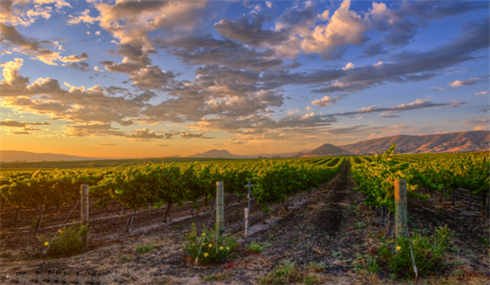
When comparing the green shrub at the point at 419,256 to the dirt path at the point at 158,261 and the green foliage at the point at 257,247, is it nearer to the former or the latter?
the dirt path at the point at 158,261

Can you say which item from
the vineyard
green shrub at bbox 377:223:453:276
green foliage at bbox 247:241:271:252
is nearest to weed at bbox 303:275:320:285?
the vineyard

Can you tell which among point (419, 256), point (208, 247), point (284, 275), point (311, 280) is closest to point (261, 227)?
point (208, 247)

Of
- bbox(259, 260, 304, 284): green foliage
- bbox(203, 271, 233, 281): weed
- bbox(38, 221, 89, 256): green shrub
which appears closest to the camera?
bbox(259, 260, 304, 284): green foliage

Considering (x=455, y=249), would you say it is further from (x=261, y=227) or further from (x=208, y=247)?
(x=208, y=247)

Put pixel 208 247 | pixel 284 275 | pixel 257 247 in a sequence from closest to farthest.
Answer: pixel 284 275 → pixel 208 247 → pixel 257 247

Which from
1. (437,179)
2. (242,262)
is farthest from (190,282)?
(437,179)

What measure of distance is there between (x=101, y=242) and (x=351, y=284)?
10.4 meters

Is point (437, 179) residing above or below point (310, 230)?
above

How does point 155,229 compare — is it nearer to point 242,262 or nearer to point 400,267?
point 242,262

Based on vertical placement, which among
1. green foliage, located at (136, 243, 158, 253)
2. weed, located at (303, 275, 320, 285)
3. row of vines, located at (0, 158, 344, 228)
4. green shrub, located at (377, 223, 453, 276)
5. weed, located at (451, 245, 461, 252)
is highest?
row of vines, located at (0, 158, 344, 228)

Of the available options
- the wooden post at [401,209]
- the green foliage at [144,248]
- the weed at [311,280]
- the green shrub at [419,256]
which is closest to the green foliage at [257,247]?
the weed at [311,280]

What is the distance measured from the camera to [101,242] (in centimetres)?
1119

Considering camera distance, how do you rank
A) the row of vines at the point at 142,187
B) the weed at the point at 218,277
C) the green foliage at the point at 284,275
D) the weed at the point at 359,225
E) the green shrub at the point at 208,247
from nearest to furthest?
the green foliage at the point at 284,275 → the weed at the point at 218,277 → the green shrub at the point at 208,247 → the weed at the point at 359,225 → the row of vines at the point at 142,187

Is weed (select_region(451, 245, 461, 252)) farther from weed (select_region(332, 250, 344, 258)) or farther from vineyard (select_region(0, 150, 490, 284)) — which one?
weed (select_region(332, 250, 344, 258))
